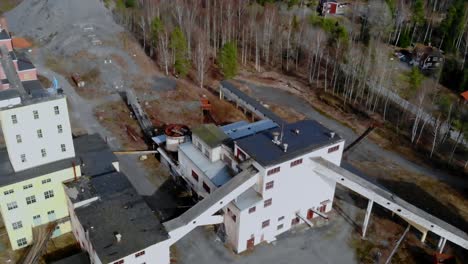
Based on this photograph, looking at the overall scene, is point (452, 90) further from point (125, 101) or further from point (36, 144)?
point (36, 144)

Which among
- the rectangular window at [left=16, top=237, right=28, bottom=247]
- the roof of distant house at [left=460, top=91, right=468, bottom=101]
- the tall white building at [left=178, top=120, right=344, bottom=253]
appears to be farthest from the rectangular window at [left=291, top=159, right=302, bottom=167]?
the roof of distant house at [left=460, top=91, right=468, bottom=101]

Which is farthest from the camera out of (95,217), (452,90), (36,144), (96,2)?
(96,2)

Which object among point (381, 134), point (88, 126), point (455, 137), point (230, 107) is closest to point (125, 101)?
point (88, 126)

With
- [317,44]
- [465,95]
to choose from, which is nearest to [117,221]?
[317,44]

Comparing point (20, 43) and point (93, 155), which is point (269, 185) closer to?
point (93, 155)

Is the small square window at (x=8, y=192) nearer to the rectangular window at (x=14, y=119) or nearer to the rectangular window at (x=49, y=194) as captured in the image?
the rectangular window at (x=49, y=194)

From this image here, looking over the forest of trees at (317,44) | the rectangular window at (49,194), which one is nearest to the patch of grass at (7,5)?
the forest of trees at (317,44)
